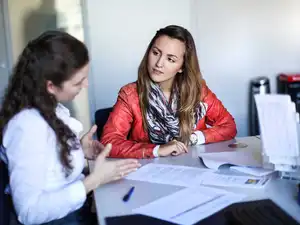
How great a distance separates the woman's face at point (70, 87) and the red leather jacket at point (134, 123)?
0.49 meters

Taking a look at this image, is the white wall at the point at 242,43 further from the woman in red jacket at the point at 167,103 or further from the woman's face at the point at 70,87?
the woman's face at the point at 70,87

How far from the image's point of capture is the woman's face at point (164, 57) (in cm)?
195

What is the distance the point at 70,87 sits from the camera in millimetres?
1291

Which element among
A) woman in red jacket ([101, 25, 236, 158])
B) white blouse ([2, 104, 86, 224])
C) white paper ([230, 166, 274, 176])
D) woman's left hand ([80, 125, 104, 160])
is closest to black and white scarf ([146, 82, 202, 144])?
woman in red jacket ([101, 25, 236, 158])

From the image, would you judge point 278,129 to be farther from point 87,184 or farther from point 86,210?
point 86,210

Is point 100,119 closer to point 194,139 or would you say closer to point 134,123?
point 134,123

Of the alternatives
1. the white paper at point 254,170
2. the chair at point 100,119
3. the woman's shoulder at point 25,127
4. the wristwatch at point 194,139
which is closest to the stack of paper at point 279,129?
the white paper at point 254,170

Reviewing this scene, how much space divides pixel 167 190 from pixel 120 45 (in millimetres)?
2073

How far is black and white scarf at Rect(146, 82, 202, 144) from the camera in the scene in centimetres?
196

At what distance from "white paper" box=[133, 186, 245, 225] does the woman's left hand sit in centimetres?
47

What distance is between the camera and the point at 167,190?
4.25 feet

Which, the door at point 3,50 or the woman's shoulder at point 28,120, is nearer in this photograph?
the woman's shoulder at point 28,120

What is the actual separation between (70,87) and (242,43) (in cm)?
248

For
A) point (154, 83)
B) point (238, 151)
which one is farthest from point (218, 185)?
point (154, 83)
